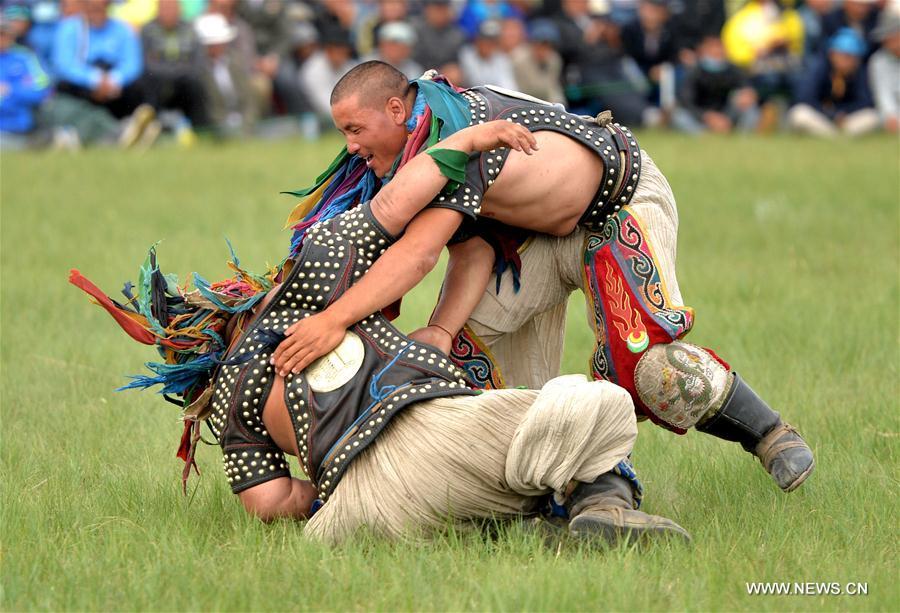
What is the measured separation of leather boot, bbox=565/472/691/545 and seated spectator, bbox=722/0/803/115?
1413 cm

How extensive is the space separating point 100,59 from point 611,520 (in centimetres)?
1266

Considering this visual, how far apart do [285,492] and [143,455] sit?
3.39ft

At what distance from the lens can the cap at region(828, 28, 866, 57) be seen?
16625mm

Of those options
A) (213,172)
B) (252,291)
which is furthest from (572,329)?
(213,172)

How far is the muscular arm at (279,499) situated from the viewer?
12.8 ft

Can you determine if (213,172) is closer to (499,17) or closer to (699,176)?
(699,176)

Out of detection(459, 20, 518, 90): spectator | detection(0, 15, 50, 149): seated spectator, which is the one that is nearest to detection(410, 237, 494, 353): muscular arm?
detection(0, 15, 50, 149): seated spectator

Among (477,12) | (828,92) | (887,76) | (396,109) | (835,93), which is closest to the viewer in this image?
(396,109)

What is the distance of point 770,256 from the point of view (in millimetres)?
8328

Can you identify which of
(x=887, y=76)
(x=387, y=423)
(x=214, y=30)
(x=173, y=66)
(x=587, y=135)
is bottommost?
(x=887, y=76)

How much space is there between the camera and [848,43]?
1669cm

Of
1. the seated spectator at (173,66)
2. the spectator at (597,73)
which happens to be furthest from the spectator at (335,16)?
the spectator at (597,73)

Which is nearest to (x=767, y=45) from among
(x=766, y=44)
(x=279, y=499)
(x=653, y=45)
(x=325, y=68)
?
(x=766, y=44)

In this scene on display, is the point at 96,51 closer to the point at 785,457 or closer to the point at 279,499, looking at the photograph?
the point at 279,499
